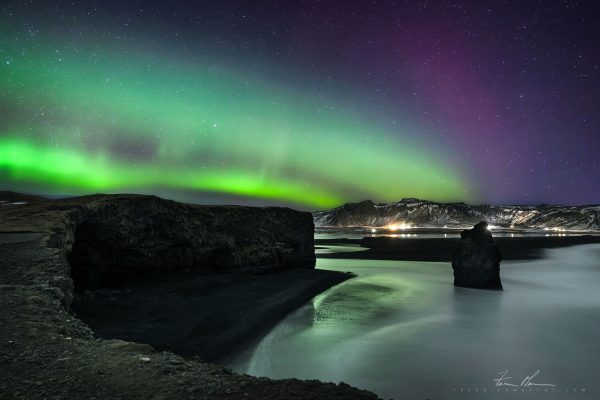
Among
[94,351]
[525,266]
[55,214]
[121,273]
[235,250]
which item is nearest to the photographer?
[94,351]

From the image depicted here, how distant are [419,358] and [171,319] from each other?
1050cm

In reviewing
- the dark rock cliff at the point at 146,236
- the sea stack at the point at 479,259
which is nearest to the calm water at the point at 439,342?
the sea stack at the point at 479,259

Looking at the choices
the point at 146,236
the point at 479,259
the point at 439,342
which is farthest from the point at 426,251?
the point at 146,236

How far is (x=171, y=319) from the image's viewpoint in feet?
54.8

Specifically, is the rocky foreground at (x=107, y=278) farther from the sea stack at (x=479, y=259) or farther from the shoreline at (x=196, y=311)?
the sea stack at (x=479, y=259)

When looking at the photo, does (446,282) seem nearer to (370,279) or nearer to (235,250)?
(370,279)

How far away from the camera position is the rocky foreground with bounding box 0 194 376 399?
615cm

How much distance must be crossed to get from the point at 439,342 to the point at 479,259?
14636mm

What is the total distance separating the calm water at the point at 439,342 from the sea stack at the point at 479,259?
1.36 meters

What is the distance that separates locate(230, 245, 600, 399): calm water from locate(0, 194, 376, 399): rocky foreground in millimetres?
5767

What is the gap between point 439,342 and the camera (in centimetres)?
1595

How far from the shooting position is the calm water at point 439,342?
11789 millimetres

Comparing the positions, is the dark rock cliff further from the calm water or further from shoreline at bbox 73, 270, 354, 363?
the calm water

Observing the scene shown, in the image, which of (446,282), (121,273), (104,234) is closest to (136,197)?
(104,234)
